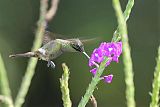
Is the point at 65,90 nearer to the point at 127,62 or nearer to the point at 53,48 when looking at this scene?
the point at 127,62

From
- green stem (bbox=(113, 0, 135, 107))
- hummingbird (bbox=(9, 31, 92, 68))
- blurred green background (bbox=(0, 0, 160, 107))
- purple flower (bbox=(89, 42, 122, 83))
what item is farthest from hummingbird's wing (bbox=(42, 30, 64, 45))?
blurred green background (bbox=(0, 0, 160, 107))

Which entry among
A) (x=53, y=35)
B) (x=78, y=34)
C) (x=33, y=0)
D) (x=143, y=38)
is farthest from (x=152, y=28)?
(x=53, y=35)

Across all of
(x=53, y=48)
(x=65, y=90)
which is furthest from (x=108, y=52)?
(x=53, y=48)

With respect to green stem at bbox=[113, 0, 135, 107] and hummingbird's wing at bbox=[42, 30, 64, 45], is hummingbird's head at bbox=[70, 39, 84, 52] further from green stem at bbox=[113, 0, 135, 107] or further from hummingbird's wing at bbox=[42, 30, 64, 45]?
green stem at bbox=[113, 0, 135, 107]

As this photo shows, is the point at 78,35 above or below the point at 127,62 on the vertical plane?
above

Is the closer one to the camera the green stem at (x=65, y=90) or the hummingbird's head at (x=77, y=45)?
the green stem at (x=65, y=90)

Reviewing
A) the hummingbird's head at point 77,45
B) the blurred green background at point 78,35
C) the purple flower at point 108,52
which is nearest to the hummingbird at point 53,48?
the hummingbird's head at point 77,45

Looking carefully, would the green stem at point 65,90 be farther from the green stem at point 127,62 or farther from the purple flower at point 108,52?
the green stem at point 127,62
